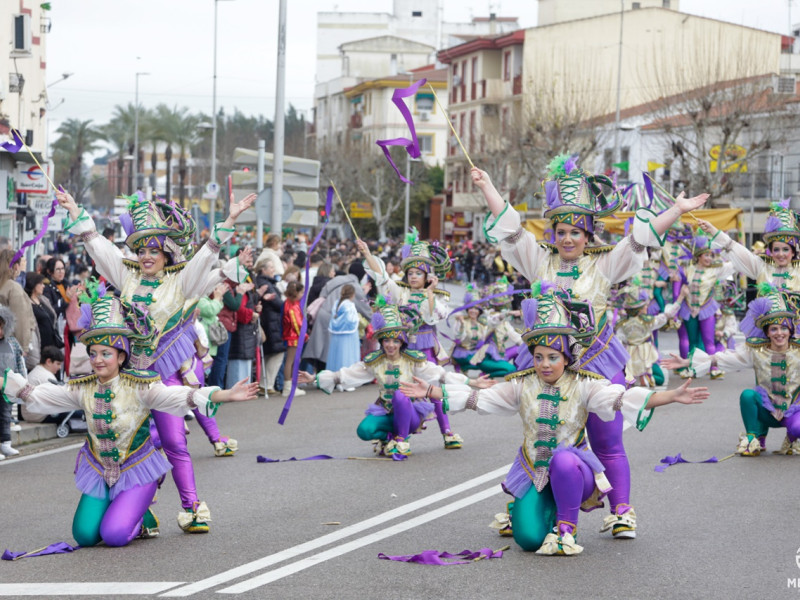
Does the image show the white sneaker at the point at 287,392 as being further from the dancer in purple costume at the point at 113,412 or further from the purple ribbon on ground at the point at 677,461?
the dancer in purple costume at the point at 113,412

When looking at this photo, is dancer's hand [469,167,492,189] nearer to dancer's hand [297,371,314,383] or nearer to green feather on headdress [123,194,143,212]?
dancer's hand [297,371,314,383]

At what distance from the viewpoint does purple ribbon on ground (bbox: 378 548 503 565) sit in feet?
25.0

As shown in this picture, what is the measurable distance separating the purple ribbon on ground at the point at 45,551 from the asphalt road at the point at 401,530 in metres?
0.08

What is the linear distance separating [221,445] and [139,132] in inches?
2851

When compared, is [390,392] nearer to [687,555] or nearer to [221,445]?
[221,445]

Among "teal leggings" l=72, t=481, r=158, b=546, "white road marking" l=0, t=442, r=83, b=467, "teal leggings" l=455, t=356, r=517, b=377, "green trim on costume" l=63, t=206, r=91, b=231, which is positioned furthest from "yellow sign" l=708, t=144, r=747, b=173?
"teal leggings" l=72, t=481, r=158, b=546

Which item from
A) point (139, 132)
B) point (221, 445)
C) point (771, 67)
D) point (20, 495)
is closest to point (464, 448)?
point (221, 445)

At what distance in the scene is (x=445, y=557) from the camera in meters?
7.76

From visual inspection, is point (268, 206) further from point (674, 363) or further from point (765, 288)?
point (674, 363)

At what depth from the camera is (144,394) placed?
8273mm

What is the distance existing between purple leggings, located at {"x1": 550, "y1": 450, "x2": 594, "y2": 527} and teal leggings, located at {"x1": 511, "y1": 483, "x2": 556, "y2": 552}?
97 mm

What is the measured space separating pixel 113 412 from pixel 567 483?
9.16 ft

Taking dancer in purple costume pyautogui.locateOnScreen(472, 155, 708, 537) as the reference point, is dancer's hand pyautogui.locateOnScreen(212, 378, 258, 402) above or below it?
A: below

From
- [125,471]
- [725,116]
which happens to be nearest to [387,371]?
[125,471]
